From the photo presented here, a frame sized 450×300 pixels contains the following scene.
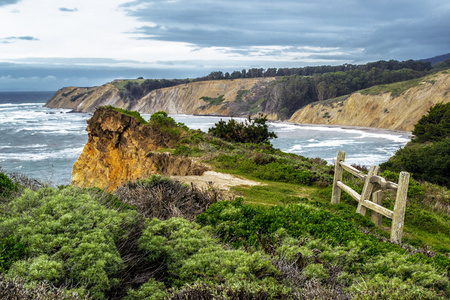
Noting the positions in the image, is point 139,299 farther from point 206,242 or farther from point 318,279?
point 318,279

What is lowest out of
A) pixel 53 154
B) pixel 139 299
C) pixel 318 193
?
pixel 53 154

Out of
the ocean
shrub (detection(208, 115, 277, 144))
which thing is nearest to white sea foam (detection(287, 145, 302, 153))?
the ocean

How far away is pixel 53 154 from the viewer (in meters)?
39.2

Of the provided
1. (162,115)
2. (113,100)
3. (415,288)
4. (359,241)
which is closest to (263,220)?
(359,241)

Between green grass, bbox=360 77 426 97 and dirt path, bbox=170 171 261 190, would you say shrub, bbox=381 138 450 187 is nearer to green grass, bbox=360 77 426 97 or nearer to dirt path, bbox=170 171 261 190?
dirt path, bbox=170 171 261 190

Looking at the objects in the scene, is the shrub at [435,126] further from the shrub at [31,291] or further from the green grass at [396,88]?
the shrub at [31,291]

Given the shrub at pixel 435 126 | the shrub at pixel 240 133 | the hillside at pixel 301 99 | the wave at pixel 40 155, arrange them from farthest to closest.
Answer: the hillside at pixel 301 99 < the wave at pixel 40 155 < the shrub at pixel 435 126 < the shrub at pixel 240 133

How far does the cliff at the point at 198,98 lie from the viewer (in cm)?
10519

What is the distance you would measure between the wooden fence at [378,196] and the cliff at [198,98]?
3567 inches

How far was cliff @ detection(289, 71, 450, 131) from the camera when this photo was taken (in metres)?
60.3

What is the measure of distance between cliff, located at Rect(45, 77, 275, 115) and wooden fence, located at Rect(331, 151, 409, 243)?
297 feet

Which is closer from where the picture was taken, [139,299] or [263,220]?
[139,299]

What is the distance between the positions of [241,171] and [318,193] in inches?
142

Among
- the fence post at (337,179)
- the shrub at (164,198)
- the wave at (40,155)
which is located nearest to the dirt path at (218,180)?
the shrub at (164,198)
